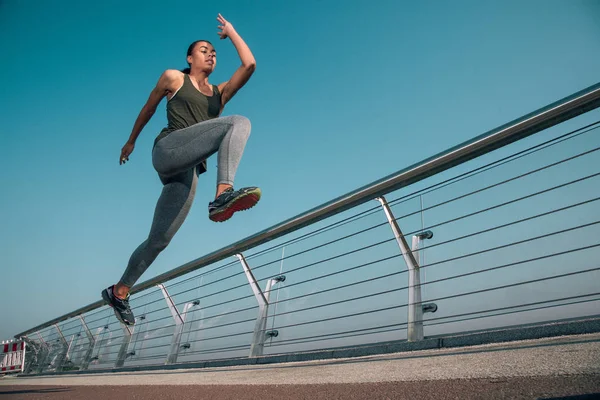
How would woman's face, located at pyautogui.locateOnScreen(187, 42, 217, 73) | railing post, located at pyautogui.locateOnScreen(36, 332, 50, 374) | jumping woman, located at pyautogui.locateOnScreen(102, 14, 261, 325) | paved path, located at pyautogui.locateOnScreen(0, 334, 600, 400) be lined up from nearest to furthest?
1. paved path, located at pyautogui.locateOnScreen(0, 334, 600, 400)
2. jumping woman, located at pyautogui.locateOnScreen(102, 14, 261, 325)
3. woman's face, located at pyautogui.locateOnScreen(187, 42, 217, 73)
4. railing post, located at pyautogui.locateOnScreen(36, 332, 50, 374)

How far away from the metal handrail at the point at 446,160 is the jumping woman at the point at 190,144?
0.98 meters

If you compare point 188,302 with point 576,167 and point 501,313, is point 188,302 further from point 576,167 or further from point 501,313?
point 576,167

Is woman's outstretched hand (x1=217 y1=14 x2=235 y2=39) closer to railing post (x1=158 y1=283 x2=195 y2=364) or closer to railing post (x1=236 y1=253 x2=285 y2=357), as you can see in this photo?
railing post (x1=236 y1=253 x2=285 y2=357)

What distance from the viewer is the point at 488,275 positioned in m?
2.34

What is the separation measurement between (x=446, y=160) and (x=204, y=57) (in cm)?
151

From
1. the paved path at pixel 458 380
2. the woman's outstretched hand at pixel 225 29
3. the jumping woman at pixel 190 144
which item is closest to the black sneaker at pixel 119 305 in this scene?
the jumping woman at pixel 190 144

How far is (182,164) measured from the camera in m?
2.38

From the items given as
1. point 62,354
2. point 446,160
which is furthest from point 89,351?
point 446,160

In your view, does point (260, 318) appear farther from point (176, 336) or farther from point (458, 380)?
point (458, 380)

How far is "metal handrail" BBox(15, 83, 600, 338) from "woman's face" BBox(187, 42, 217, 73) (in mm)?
1211

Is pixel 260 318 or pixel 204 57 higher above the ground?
pixel 204 57

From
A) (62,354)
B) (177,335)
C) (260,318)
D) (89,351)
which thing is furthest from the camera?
(62,354)

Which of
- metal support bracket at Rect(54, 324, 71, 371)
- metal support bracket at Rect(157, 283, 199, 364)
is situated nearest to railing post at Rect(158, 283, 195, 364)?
metal support bracket at Rect(157, 283, 199, 364)

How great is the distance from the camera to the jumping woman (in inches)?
90.7
